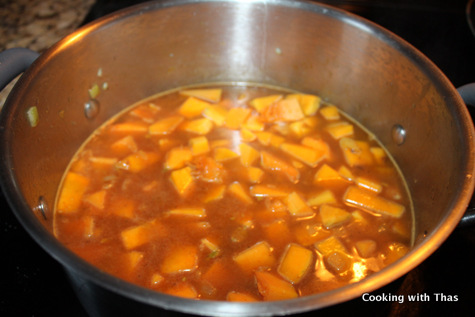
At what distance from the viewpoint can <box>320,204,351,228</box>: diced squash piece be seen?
170 cm

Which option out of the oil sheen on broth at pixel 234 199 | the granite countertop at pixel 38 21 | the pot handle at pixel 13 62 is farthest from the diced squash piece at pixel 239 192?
the granite countertop at pixel 38 21

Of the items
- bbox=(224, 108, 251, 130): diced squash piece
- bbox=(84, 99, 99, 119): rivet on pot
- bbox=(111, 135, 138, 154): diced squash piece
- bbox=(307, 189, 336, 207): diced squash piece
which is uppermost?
bbox=(84, 99, 99, 119): rivet on pot

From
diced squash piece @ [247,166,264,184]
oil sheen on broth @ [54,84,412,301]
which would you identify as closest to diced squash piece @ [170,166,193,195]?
oil sheen on broth @ [54,84,412,301]

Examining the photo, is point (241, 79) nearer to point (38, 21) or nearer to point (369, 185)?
point (369, 185)

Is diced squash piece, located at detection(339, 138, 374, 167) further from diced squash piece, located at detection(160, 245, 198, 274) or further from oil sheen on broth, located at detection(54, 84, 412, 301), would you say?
diced squash piece, located at detection(160, 245, 198, 274)

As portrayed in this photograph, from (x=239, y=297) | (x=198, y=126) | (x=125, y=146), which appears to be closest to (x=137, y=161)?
(x=125, y=146)

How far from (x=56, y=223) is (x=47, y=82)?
514 mm

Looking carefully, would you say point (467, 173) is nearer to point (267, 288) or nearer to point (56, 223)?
point (267, 288)

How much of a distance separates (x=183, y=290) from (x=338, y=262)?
1.71 ft

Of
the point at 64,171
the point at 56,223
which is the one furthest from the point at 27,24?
the point at 56,223

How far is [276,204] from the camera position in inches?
68.8

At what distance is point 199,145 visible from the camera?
6.54ft

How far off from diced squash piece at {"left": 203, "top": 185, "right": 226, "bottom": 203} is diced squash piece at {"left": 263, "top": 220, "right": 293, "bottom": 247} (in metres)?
0.22

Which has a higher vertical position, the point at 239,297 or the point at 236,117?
the point at 236,117
